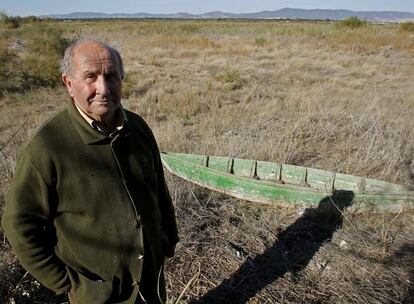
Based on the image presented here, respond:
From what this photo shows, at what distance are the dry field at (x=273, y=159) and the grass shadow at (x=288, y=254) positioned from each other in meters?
0.01

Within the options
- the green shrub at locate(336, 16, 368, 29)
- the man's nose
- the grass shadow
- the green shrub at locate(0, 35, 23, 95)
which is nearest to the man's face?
the man's nose

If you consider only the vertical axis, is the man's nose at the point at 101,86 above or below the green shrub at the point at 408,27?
below

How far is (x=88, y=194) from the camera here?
1.56 m

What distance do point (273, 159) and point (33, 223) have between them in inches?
171

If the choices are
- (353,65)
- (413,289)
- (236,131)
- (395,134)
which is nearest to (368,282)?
(413,289)

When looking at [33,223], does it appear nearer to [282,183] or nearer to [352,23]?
[282,183]

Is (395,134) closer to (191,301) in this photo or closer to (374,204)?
(374,204)

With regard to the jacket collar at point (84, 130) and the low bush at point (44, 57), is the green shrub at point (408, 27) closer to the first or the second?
the low bush at point (44, 57)

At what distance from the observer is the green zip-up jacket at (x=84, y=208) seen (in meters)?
1.48

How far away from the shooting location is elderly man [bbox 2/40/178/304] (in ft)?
4.88

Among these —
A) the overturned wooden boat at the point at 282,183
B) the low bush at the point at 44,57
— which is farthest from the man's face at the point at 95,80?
the low bush at the point at 44,57

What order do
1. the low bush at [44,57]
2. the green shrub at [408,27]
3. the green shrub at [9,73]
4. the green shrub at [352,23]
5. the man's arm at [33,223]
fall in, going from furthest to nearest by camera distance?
the green shrub at [352,23] → the green shrub at [408,27] → the low bush at [44,57] → the green shrub at [9,73] → the man's arm at [33,223]

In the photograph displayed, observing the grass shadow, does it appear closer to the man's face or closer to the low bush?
the man's face

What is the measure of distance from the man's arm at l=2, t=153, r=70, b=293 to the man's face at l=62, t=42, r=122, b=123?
327 millimetres
